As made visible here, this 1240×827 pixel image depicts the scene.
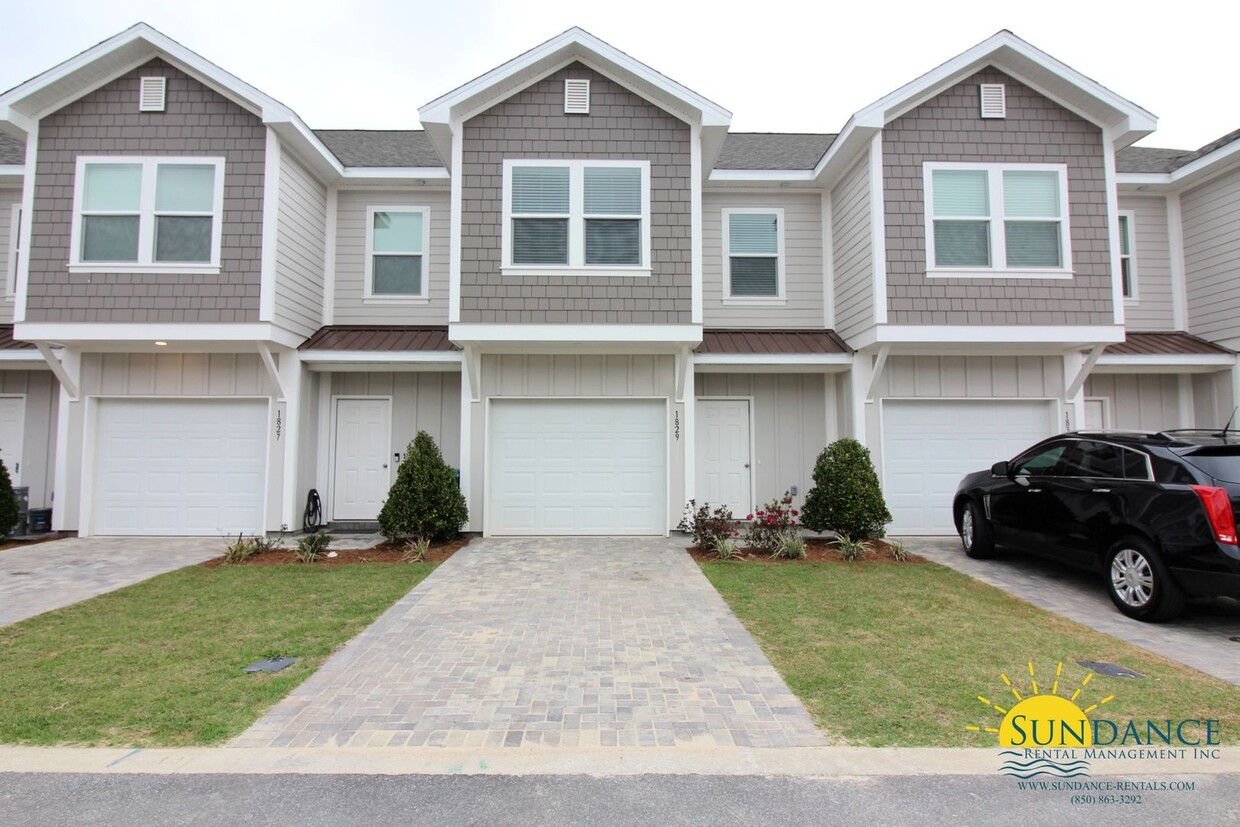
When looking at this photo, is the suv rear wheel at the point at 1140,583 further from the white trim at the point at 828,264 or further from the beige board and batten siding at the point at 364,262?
the beige board and batten siding at the point at 364,262

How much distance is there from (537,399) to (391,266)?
401cm

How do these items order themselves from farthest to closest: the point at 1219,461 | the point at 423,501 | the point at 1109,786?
the point at 423,501, the point at 1219,461, the point at 1109,786

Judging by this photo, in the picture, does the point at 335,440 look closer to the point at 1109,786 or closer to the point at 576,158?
the point at 576,158

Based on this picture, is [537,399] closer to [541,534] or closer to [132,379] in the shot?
[541,534]

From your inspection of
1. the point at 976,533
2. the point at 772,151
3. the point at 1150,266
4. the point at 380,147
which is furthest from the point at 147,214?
the point at 1150,266

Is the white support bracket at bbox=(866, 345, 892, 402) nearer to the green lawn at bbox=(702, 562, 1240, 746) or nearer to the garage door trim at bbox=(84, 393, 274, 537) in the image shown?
the green lawn at bbox=(702, 562, 1240, 746)

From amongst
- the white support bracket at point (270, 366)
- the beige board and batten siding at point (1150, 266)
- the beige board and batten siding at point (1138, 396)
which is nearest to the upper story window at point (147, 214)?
the white support bracket at point (270, 366)

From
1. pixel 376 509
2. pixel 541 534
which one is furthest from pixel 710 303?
pixel 376 509

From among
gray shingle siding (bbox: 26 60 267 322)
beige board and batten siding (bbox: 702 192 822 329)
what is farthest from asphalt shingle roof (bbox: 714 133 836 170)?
gray shingle siding (bbox: 26 60 267 322)

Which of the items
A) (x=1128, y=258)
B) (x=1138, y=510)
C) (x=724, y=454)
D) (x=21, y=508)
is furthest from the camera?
(x=1128, y=258)

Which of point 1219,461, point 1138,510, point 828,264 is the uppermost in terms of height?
point 828,264

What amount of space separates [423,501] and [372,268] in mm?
4952

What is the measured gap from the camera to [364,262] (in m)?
11.6

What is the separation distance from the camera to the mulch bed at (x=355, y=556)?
8.35 m
